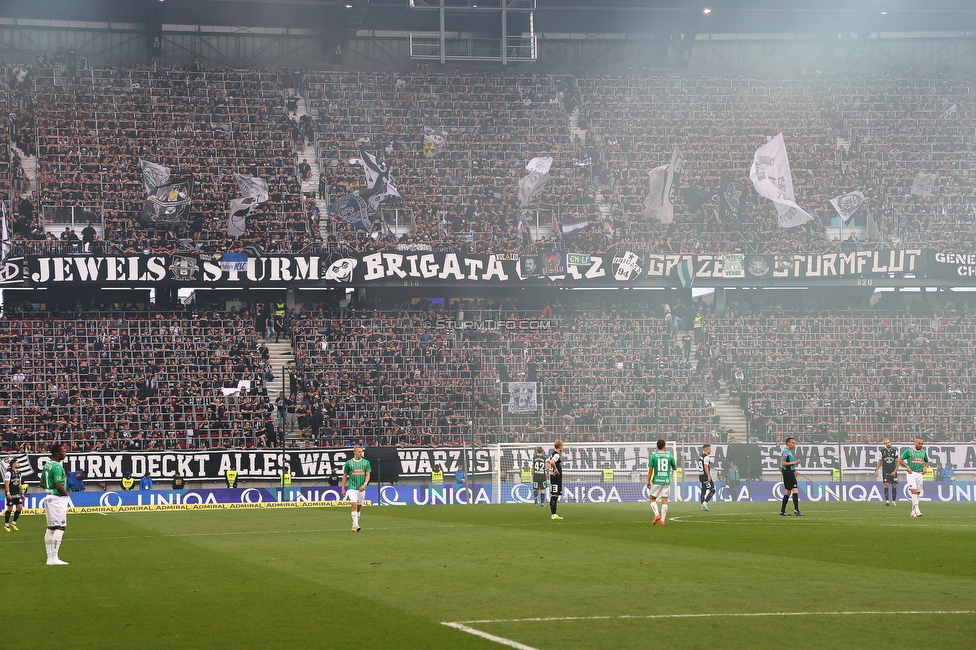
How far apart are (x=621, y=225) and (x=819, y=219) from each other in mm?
9316

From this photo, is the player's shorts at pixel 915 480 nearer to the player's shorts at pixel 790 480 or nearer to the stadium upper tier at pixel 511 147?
the player's shorts at pixel 790 480

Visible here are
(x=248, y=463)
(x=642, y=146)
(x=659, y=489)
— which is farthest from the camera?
(x=642, y=146)

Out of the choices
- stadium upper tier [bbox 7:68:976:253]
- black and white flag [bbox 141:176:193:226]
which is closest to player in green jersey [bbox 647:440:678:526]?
stadium upper tier [bbox 7:68:976:253]

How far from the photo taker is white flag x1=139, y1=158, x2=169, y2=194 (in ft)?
162

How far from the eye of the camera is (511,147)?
177 ft

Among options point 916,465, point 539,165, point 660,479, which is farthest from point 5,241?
point 916,465

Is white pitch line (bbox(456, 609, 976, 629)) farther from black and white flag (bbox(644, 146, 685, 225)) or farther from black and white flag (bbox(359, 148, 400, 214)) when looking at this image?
black and white flag (bbox(644, 146, 685, 225))

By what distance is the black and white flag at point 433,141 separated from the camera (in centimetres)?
5322

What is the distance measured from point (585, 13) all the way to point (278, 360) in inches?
998

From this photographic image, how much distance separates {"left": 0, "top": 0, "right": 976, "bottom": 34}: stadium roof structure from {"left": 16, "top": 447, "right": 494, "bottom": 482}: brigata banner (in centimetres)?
2192

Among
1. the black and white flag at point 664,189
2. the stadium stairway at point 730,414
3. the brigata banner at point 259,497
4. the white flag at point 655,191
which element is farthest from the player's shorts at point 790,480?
the white flag at point 655,191

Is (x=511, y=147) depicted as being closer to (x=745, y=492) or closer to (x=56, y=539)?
(x=745, y=492)

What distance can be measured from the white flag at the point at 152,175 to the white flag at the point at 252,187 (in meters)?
3.13

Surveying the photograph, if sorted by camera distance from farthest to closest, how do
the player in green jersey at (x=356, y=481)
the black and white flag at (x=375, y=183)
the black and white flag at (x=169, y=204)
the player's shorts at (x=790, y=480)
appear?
the black and white flag at (x=375, y=183), the black and white flag at (x=169, y=204), the player's shorts at (x=790, y=480), the player in green jersey at (x=356, y=481)
